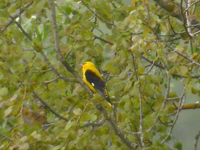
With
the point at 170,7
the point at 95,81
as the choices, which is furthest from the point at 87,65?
the point at 170,7

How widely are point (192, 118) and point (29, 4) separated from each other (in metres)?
2.84

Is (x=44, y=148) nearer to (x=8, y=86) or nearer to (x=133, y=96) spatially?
(x=8, y=86)

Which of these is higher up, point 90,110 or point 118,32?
point 118,32

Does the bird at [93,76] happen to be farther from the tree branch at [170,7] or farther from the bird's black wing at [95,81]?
the tree branch at [170,7]

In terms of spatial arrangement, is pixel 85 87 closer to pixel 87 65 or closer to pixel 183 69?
pixel 183 69

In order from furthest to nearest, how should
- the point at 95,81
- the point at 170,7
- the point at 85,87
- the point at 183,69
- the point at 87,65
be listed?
1. the point at 95,81
2. the point at 87,65
3. the point at 170,7
4. the point at 85,87
5. the point at 183,69

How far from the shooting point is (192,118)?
5.63 meters

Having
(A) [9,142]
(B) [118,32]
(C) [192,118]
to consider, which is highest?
(B) [118,32]

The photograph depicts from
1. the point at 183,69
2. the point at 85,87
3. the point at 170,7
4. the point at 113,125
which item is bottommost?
the point at 113,125

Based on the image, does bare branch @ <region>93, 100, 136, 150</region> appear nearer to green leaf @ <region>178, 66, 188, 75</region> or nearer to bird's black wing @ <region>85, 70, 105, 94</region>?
green leaf @ <region>178, 66, 188, 75</region>

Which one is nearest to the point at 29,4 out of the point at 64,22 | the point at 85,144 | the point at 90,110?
the point at 64,22

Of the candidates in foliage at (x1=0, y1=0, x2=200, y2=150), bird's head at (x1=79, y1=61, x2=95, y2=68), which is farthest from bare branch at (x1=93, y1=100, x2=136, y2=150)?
bird's head at (x1=79, y1=61, x2=95, y2=68)

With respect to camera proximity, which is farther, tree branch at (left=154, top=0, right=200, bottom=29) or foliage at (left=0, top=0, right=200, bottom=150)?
tree branch at (left=154, top=0, right=200, bottom=29)

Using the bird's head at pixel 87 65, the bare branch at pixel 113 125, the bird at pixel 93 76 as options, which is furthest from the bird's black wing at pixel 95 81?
the bare branch at pixel 113 125
